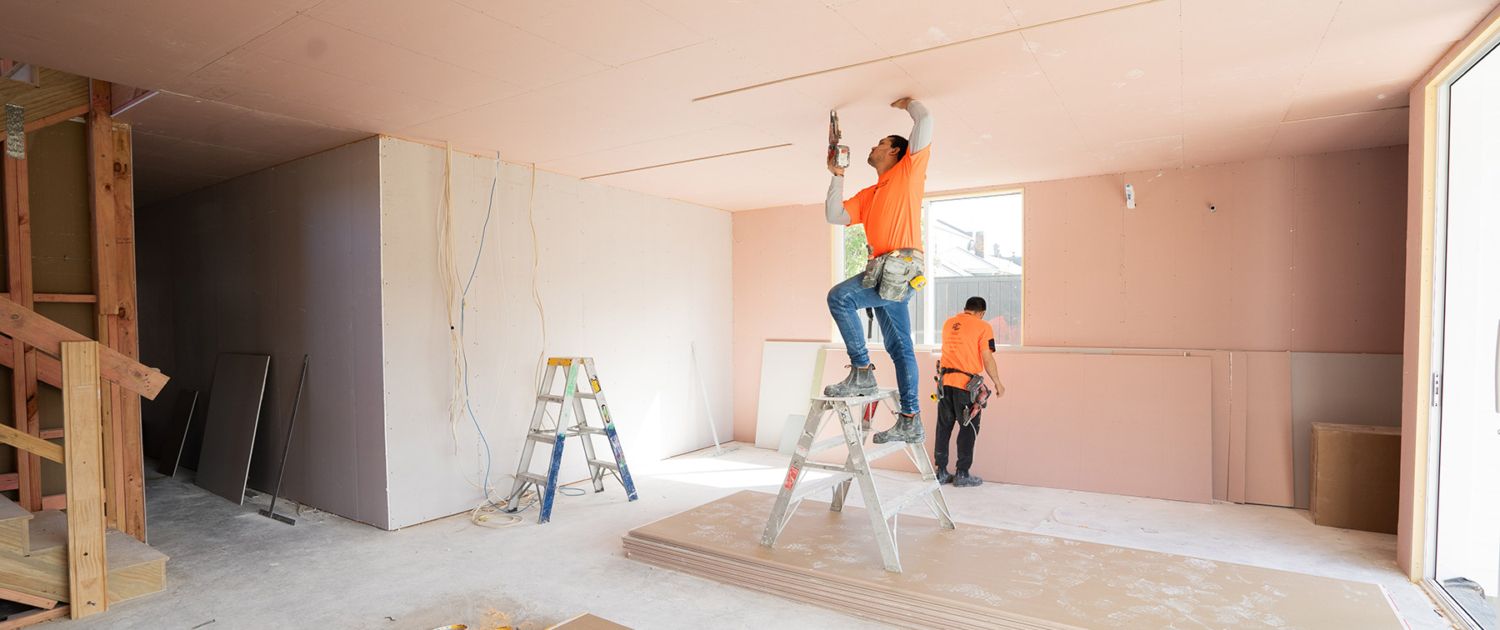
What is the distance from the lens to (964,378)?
17.1 ft

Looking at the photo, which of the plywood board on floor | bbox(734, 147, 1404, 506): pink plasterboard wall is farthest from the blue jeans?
bbox(734, 147, 1404, 506): pink plasterboard wall

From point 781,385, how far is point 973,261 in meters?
2.13

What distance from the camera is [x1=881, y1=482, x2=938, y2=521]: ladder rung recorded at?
10.3 feet

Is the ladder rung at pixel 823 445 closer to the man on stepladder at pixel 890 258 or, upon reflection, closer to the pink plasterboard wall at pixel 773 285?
the man on stepladder at pixel 890 258

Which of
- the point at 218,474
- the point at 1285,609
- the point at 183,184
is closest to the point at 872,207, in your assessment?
the point at 1285,609

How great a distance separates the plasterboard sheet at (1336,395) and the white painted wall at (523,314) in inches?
178

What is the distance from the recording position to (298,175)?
482 centimetres

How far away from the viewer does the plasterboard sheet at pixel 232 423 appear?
499 centimetres

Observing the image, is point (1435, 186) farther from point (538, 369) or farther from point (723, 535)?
point (538, 369)

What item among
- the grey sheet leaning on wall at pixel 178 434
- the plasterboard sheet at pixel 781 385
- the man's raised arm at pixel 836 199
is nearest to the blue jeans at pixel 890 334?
the man's raised arm at pixel 836 199

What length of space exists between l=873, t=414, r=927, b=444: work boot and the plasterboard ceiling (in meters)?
1.62

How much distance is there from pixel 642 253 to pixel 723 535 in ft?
10.5

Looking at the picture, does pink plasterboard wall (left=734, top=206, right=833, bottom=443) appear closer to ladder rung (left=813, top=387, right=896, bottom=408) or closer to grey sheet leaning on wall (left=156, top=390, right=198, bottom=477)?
ladder rung (left=813, top=387, right=896, bottom=408)

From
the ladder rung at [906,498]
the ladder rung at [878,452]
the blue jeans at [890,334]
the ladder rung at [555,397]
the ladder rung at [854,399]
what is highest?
the blue jeans at [890,334]
